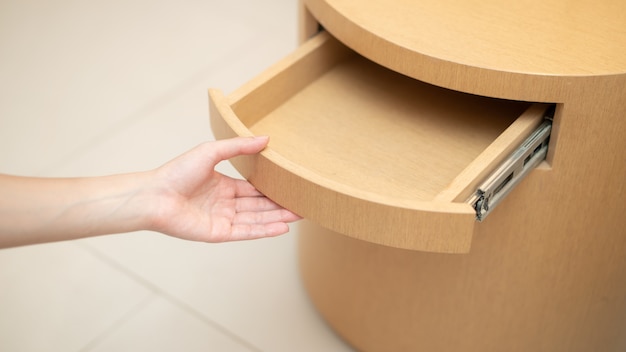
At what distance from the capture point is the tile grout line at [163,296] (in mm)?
1348

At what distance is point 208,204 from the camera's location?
108cm

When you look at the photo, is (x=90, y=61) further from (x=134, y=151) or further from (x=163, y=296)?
(x=163, y=296)

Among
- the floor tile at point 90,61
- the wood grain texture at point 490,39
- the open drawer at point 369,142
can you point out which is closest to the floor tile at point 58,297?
the floor tile at point 90,61

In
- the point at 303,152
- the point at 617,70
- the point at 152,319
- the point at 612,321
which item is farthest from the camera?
the point at 152,319

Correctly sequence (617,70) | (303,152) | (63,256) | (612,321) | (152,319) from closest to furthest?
1. (617,70)
2. (303,152)
3. (612,321)
4. (152,319)
5. (63,256)

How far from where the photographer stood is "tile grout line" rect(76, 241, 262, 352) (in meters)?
1.35

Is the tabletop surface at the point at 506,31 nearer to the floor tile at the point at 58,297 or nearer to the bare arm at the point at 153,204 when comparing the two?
the bare arm at the point at 153,204

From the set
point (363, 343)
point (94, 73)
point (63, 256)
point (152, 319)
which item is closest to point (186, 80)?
point (94, 73)

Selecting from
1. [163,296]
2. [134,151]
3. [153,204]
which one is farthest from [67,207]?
[134,151]

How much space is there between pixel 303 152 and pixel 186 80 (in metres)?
0.85

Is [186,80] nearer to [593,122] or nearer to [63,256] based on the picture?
[63,256]

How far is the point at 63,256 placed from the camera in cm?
149

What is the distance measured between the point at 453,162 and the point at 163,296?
22.7 inches

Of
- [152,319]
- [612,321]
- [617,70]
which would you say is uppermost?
[617,70]
